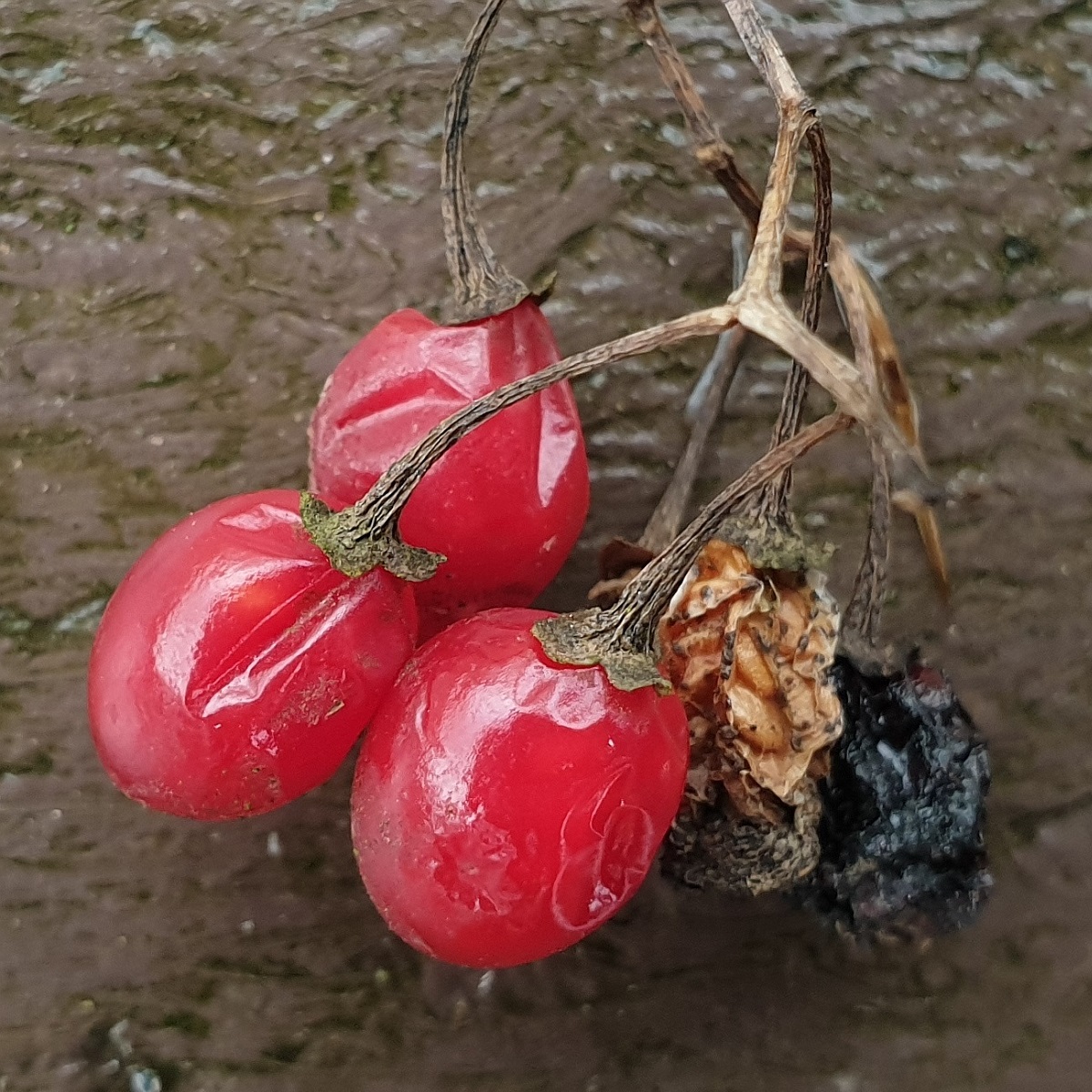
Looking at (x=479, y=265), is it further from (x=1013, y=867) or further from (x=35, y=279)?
(x=1013, y=867)

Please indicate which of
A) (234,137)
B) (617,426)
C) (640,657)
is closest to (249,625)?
(640,657)

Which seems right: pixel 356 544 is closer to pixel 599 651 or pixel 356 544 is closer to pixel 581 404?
pixel 599 651

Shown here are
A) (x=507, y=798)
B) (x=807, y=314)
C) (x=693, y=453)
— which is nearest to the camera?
(x=507, y=798)

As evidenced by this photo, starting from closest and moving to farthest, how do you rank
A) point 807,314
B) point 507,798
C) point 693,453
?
point 507,798, point 807,314, point 693,453

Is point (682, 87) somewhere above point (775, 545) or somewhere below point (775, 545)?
above

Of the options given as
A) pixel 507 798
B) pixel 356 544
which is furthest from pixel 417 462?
pixel 507 798

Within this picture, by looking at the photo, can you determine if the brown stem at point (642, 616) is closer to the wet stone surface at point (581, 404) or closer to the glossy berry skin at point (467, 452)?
the glossy berry skin at point (467, 452)

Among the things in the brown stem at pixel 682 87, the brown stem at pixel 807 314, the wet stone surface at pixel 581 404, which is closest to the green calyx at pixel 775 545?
the brown stem at pixel 807 314
